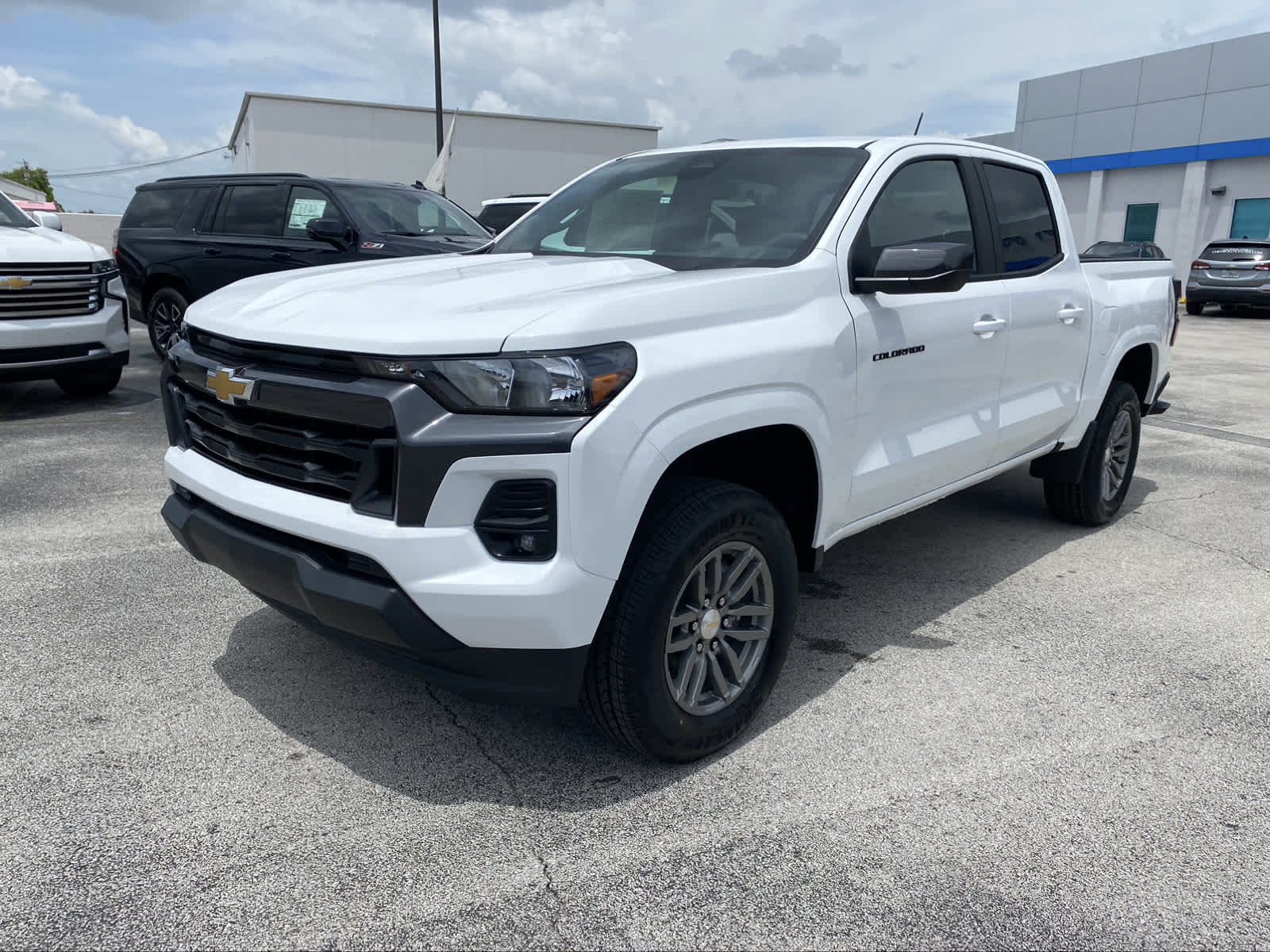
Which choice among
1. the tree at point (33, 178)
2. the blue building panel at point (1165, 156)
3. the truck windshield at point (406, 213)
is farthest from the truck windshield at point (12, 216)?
the tree at point (33, 178)

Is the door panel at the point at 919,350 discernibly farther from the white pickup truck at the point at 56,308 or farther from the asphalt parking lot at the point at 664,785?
the white pickup truck at the point at 56,308

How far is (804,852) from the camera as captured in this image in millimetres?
2541

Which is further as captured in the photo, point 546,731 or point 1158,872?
point 546,731

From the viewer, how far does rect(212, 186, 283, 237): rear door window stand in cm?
912

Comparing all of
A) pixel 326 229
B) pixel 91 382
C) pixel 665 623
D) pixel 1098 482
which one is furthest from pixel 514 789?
pixel 91 382

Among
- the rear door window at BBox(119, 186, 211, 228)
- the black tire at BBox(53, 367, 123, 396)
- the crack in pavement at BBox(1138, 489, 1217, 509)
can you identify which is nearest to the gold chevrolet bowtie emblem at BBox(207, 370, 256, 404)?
the crack in pavement at BBox(1138, 489, 1217, 509)

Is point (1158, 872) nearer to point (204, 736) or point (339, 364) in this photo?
point (339, 364)

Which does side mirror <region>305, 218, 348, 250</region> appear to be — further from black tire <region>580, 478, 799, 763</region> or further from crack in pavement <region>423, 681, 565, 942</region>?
black tire <region>580, 478, 799, 763</region>

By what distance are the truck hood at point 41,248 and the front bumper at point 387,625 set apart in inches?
240

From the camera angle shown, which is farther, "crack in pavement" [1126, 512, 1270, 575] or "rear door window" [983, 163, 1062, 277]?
"crack in pavement" [1126, 512, 1270, 575]

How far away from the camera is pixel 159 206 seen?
10094 millimetres

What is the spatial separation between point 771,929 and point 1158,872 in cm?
99

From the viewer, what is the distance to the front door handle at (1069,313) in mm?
4461

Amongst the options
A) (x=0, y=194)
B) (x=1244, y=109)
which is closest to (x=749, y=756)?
(x=0, y=194)
